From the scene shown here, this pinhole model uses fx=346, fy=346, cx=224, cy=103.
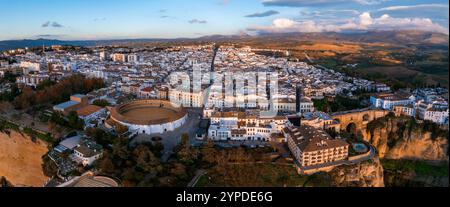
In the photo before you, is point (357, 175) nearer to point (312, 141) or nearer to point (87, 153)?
point (312, 141)

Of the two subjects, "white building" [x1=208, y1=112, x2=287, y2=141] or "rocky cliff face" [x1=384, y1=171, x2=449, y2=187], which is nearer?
"white building" [x1=208, y1=112, x2=287, y2=141]

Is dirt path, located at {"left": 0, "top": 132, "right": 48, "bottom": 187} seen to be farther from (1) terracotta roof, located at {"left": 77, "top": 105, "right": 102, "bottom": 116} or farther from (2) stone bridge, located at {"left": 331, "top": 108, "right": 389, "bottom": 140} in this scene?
(2) stone bridge, located at {"left": 331, "top": 108, "right": 389, "bottom": 140}

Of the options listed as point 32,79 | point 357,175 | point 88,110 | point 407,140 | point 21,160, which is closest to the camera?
point 357,175

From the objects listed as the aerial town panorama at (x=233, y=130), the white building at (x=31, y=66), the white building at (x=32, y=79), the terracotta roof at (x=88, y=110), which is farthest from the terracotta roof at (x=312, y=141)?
the white building at (x=31, y=66)

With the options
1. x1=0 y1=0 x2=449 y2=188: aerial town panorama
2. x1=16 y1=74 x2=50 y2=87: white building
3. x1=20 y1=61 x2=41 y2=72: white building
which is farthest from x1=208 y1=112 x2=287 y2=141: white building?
x1=20 y1=61 x2=41 y2=72: white building

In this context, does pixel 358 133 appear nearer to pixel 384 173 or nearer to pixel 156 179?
pixel 384 173

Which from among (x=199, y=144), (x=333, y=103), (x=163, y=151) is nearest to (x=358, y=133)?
(x=333, y=103)

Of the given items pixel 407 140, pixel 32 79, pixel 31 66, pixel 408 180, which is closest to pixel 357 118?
pixel 407 140
